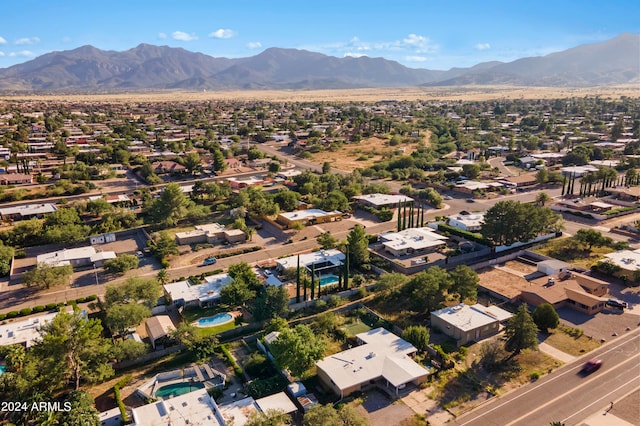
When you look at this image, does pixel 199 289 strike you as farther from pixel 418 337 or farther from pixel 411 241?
pixel 411 241

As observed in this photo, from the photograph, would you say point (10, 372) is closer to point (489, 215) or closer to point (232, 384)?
point (232, 384)

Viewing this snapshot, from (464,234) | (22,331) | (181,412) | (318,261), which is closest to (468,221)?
(464,234)

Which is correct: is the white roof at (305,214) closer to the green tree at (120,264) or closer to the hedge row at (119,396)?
the green tree at (120,264)

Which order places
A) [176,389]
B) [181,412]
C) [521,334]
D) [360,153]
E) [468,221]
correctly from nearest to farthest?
1. [181,412]
2. [176,389]
3. [521,334]
4. [468,221]
5. [360,153]

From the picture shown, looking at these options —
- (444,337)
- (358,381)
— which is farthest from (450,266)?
(358,381)

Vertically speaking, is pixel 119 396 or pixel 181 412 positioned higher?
pixel 181 412

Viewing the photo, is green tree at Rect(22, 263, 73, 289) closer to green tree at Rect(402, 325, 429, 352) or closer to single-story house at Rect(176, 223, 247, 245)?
single-story house at Rect(176, 223, 247, 245)
